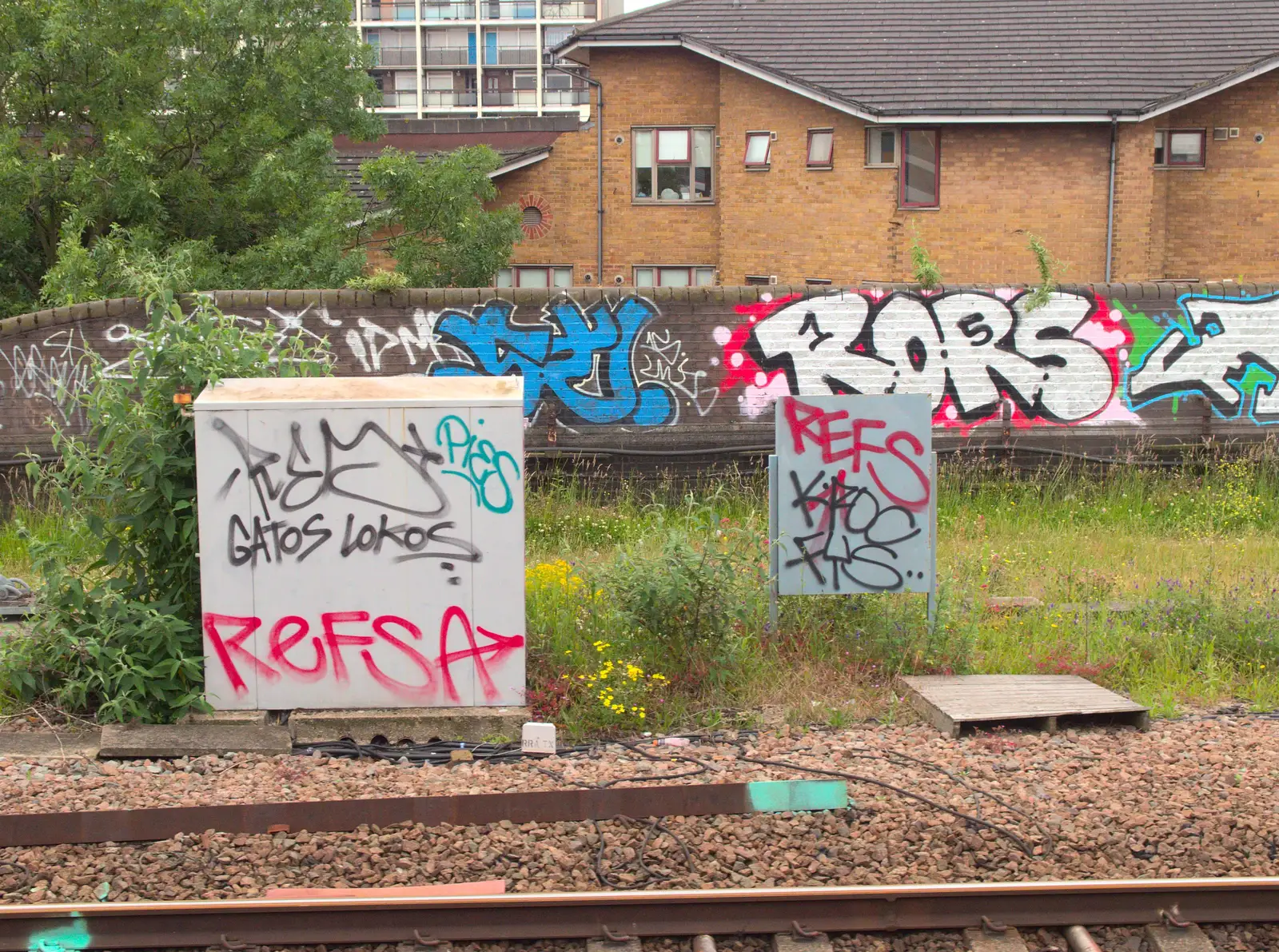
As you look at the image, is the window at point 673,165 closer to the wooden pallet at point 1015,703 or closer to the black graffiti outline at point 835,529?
the black graffiti outline at point 835,529

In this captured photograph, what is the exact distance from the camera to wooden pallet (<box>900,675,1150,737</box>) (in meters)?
6.34

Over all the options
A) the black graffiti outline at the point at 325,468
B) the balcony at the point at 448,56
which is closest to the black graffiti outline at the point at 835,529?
the black graffiti outline at the point at 325,468

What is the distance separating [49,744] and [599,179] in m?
19.5

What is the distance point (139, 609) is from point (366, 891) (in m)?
2.74

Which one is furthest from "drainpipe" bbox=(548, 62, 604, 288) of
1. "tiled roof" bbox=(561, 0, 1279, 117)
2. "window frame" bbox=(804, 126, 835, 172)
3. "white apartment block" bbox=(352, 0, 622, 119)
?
"white apartment block" bbox=(352, 0, 622, 119)

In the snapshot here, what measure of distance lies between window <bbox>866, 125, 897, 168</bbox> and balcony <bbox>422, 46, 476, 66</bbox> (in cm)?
5594

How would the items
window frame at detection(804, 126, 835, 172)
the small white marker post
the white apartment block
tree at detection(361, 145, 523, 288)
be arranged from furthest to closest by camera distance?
the white apartment block → window frame at detection(804, 126, 835, 172) → tree at detection(361, 145, 523, 288) → the small white marker post

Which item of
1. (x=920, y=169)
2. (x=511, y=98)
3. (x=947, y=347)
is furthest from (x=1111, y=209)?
(x=511, y=98)

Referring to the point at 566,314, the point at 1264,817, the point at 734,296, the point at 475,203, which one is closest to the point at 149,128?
the point at 475,203

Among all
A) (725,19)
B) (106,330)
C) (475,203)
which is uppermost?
(725,19)

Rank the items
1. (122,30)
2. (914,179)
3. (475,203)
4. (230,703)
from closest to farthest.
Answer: (230,703) < (122,30) < (475,203) < (914,179)

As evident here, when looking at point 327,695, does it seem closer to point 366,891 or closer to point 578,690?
point 578,690

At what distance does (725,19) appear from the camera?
24.1 m

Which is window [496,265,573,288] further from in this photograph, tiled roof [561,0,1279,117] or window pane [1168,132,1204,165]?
window pane [1168,132,1204,165]
